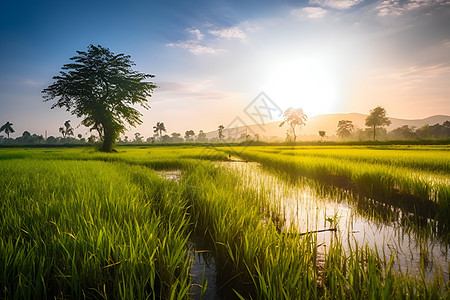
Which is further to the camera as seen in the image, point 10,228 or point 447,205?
point 447,205

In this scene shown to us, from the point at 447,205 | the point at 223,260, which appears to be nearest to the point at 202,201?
the point at 223,260

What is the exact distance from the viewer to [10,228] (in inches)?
91.0

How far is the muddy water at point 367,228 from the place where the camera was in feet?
7.14

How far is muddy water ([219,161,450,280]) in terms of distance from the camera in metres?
2.18

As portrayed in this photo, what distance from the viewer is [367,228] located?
3086mm

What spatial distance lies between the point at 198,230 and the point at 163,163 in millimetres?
7650

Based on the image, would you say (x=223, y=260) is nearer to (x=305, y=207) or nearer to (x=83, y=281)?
(x=83, y=281)

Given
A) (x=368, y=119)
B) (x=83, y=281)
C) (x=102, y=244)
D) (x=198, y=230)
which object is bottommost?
(x=198, y=230)

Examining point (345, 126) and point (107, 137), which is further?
point (345, 126)

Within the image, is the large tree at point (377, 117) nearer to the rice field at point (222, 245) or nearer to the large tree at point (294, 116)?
the large tree at point (294, 116)

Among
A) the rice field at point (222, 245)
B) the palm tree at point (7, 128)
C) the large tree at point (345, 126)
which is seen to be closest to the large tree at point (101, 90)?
the rice field at point (222, 245)

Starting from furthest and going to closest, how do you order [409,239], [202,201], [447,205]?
[202,201] → [447,205] → [409,239]

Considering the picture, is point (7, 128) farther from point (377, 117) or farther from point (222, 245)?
point (377, 117)

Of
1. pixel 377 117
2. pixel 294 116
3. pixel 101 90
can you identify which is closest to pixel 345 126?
pixel 377 117
